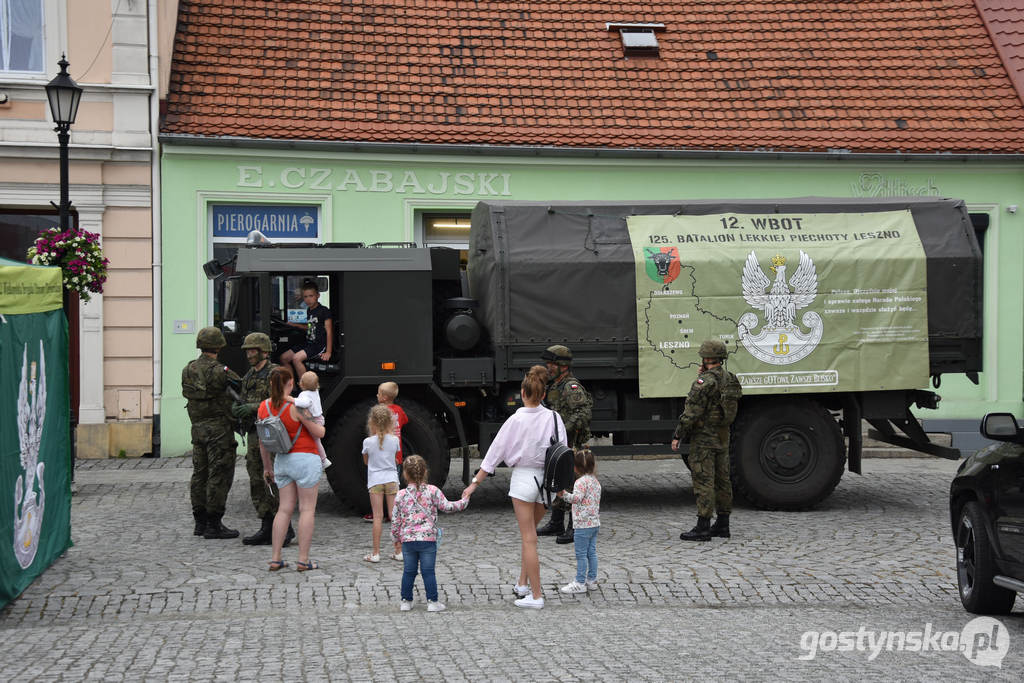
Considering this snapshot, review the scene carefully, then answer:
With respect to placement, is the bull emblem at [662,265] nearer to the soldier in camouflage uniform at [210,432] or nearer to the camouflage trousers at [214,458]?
the soldier in camouflage uniform at [210,432]

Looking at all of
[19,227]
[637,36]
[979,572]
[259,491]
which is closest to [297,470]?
[259,491]

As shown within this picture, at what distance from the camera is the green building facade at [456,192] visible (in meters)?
16.3

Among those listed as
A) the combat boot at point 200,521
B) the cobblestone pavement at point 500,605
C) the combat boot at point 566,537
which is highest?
the combat boot at point 200,521

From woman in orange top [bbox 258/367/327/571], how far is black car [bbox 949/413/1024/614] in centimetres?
470

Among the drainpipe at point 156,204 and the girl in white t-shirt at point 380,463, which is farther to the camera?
the drainpipe at point 156,204

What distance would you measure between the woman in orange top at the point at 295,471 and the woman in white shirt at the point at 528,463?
1602 mm

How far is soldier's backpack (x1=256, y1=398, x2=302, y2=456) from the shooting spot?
9.08 meters

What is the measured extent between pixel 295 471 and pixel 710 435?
3.71 meters

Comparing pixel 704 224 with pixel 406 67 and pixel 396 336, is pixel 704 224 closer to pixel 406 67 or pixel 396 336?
pixel 396 336

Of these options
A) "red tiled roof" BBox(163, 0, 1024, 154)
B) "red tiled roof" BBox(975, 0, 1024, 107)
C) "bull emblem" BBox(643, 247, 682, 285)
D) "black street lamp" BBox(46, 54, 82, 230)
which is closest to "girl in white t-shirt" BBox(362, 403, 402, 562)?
"bull emblem" BBox(643, 247, 682, 285)

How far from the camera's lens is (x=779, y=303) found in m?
12.1

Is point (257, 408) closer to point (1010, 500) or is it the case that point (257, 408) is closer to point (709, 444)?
→ point (709, 444)

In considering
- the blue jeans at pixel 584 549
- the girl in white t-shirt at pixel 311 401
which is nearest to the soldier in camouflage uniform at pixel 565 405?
the blue jeans at pixel 584 549

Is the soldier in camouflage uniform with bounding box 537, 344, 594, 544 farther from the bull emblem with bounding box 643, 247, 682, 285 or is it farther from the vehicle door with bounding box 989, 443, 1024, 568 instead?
the vehicle door with bounding box 989, 443, 1024, 568
